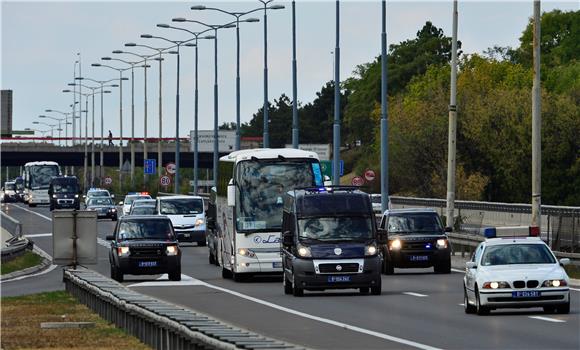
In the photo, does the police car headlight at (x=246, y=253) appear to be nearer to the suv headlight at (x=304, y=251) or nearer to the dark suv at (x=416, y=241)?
the dark suv at (x=416, y=241)

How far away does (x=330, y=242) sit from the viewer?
3853 centimetres

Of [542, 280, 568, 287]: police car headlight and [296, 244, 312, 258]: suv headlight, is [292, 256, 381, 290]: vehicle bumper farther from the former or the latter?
[542, 280, 568, 287]: police car headlight

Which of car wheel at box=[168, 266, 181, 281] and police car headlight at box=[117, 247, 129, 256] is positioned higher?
police car headlight at box=[117, 247, 129, 256]

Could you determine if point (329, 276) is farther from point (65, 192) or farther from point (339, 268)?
point (65, 192)

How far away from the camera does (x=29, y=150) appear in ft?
586

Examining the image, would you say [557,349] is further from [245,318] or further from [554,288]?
[245,318]

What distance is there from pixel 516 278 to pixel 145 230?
19531mm

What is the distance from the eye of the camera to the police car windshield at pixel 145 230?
48062 mm

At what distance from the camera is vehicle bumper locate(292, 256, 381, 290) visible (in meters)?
38.1

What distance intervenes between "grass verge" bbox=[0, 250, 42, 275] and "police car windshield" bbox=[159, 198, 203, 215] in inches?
278

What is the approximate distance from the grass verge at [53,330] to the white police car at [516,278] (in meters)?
6.19

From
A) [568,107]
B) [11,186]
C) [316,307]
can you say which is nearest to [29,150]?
[11,186]

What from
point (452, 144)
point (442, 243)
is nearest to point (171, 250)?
point (442, 243)

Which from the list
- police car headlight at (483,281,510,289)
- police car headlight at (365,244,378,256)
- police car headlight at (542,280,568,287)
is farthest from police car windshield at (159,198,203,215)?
police car headlight at (542,280,568,287)
